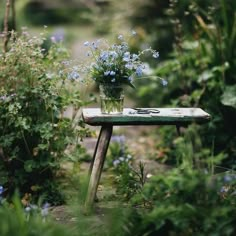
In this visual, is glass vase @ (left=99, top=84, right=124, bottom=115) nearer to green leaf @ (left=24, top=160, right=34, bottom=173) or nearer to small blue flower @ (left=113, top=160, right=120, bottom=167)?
green leaf @ (left=24, top=160, right=34, bottom=173)

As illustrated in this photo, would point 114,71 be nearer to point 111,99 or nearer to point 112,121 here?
point 111,99

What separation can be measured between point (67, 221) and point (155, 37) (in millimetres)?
5300

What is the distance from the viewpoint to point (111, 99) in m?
4.35

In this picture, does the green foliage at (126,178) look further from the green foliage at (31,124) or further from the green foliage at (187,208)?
the green foliage at (187,208)

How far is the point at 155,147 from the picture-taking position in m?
6.48

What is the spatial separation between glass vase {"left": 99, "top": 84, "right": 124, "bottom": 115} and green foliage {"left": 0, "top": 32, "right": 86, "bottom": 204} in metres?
0.45

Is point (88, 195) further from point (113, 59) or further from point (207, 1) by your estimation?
point (207, 1)

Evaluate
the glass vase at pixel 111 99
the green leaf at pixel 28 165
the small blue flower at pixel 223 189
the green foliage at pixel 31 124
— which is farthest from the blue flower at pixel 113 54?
the small blue flower at pixel 223 189

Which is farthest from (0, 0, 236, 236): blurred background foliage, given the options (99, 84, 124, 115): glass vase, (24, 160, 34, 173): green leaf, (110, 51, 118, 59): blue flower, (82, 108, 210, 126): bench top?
(110, 51, 118, 59): blue flower

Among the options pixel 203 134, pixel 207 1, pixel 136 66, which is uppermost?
pixel 136 66

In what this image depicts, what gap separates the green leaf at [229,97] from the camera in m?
5.71

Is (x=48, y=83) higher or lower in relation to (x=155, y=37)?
higher

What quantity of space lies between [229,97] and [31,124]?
78.7 inches

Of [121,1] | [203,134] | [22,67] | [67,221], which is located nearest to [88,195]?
[67,221]
